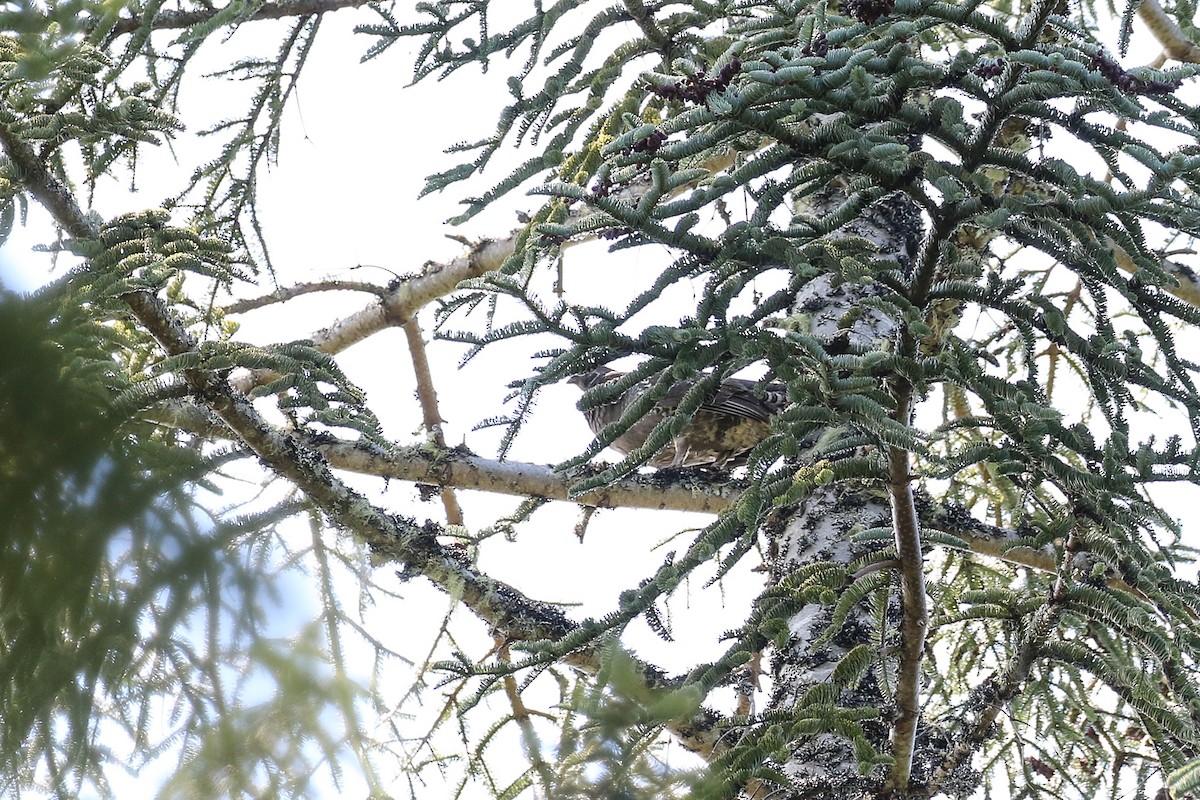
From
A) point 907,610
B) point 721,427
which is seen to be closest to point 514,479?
point 721,427

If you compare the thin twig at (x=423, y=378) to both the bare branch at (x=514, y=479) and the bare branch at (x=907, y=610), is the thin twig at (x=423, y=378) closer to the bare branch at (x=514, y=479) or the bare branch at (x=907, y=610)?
the bare branch at (x=514, y=479)

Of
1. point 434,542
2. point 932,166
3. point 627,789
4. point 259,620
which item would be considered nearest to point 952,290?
point 932,166

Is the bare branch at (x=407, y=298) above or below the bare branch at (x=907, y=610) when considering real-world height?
above

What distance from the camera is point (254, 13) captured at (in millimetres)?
3340

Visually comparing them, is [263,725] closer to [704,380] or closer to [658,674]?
[704,380]

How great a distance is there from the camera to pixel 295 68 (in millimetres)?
3748

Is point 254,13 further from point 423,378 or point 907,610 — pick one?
→ point 907,610

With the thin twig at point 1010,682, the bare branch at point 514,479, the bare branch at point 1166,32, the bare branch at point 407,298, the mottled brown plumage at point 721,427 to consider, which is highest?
the bare branch at point 407,298

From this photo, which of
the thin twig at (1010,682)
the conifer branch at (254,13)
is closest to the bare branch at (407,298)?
the conifer branch at (254,13)

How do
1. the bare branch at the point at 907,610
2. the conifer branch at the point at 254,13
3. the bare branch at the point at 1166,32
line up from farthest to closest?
the bare branch at the point at 1166,32 → the conifer branch at the point at 254,13 → the bare branch at the point at 907,610

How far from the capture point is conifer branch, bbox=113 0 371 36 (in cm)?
313

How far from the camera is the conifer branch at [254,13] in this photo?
3129mm

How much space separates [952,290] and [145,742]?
130 centimetres

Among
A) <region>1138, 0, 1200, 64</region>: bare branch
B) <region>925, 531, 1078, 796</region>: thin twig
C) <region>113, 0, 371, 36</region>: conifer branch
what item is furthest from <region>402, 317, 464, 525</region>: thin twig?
<region>1138, 0, 1200, 64</region>: bare branch
